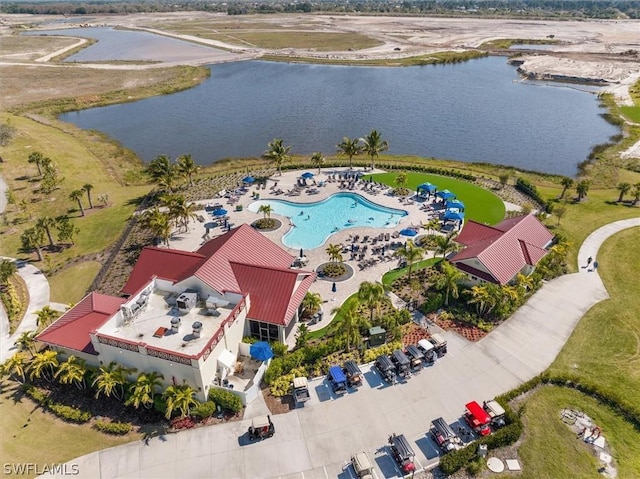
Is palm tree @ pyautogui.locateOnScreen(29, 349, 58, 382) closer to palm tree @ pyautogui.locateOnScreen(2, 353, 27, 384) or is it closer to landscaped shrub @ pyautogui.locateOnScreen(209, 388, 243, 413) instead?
palm tree @ pyautogui.locateOnScreen(2, 353, 27, 384)

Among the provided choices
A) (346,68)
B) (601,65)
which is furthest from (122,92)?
(601,65)

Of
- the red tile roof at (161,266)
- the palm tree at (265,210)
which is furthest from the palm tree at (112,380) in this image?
the palm tree at (265,210)

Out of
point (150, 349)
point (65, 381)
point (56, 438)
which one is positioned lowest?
point (56, 438)

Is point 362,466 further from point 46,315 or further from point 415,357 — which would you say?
point 46,315

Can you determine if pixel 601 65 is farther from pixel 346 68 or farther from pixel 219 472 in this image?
pixel 219 472

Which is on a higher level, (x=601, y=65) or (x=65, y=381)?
(x=601, y=65)

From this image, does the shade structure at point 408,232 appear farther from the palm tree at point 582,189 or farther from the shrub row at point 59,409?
the shrub row at point 59,409
